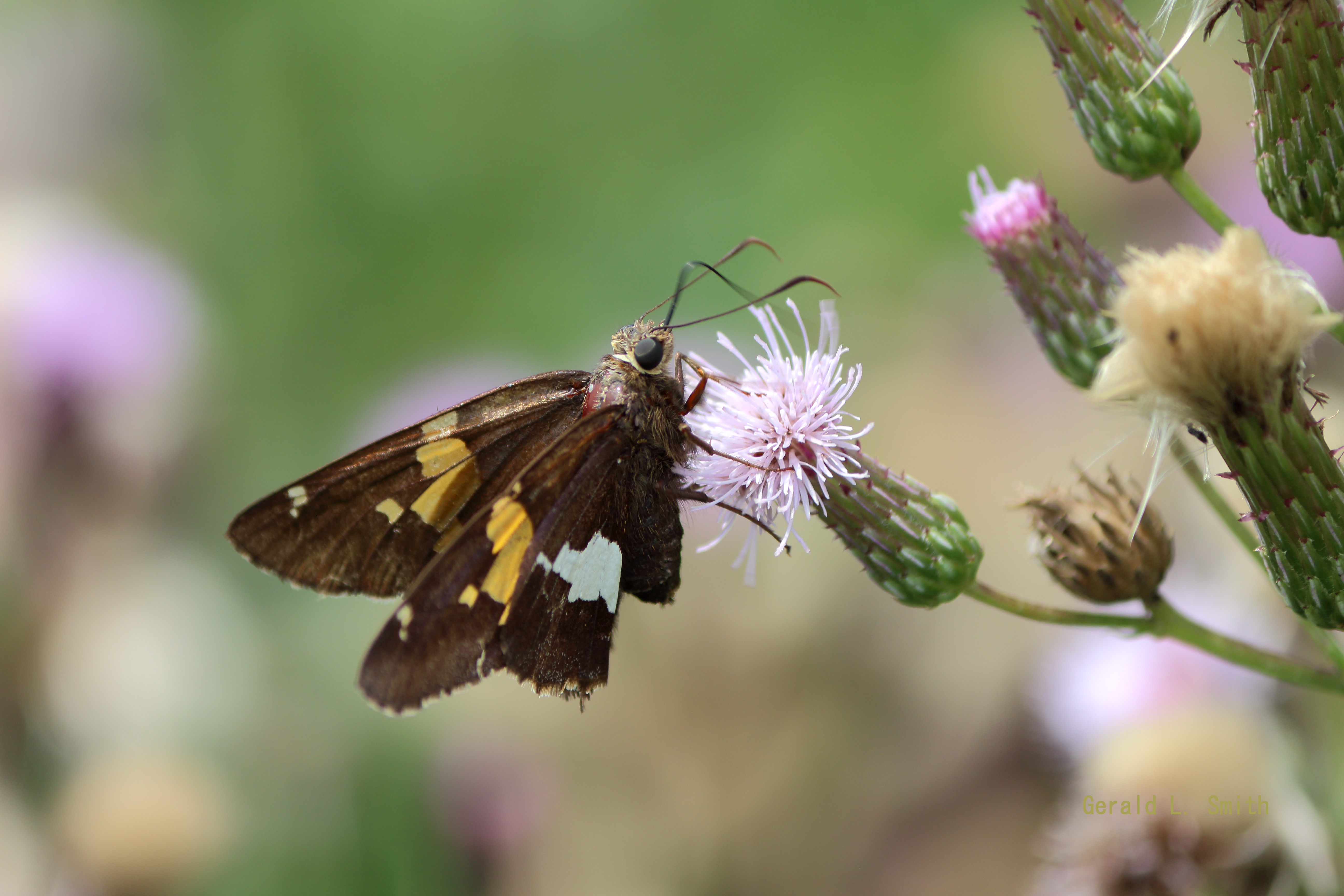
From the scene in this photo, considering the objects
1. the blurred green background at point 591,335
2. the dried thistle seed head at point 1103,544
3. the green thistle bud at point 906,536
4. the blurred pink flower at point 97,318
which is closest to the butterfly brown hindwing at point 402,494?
the green thistle bud at point 906,536

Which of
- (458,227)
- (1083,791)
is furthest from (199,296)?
(1083,791)

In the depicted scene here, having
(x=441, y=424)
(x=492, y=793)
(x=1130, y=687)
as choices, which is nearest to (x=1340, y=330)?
(x=1130, y=687)

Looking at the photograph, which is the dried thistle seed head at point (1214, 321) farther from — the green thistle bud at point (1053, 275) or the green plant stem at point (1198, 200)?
the green thistle bud at point (1053, 275)

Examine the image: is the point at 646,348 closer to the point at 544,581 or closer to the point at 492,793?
the point at 544,581

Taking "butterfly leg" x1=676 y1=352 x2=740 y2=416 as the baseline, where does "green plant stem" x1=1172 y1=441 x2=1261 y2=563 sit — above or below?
below

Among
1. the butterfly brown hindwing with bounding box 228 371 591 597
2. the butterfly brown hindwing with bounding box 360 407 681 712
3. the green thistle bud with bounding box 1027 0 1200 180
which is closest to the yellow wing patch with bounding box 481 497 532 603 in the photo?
the butterfly brown hindwing with bounding box 360 407 681 712

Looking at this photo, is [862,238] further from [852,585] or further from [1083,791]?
[1083,791]

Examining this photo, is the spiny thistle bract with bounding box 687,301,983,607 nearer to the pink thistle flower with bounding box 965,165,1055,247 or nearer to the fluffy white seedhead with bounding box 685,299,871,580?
the fluffy white seedhead with bounding box 685,299,871,580
